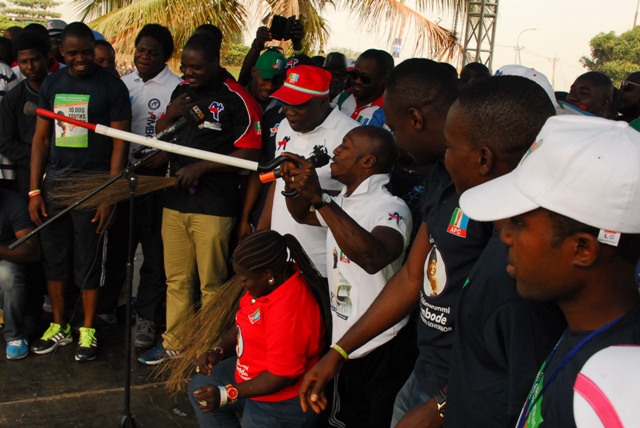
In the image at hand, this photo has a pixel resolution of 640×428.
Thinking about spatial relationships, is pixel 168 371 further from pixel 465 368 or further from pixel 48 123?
pixel 465 368

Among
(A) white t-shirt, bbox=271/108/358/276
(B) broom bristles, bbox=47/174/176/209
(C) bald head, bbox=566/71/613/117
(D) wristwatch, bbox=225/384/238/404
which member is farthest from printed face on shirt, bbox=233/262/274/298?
(C) bald head, bbox=566/71/613/117

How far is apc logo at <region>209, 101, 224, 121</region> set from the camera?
4184mm

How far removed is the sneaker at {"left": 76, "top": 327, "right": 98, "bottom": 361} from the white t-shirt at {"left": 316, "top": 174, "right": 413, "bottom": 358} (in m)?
2.31

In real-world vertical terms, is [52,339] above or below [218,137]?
below

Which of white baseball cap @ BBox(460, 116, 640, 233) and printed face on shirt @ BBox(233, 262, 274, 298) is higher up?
white baseball cap @ BBox(460, 116, 640, 233)

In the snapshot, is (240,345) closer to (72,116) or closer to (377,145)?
(377,145)

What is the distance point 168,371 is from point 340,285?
1.93 m

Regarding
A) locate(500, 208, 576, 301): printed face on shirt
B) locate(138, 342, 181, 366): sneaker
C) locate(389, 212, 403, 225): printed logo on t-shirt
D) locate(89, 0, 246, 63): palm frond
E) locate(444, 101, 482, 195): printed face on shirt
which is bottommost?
locate(138, 342, 181, 366): sneaker

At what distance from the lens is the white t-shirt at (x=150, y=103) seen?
4.76 m

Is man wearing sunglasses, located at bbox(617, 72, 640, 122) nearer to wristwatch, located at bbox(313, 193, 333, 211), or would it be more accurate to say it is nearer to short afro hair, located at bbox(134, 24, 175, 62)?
short afro hair, located at bbox(134, 24, 175, 62)

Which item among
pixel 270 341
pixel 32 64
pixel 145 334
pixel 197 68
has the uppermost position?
pixel 197 68

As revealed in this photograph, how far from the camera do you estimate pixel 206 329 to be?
3.72m

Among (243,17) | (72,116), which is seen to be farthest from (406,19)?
(72,116)

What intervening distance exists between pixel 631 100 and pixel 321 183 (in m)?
3.70
